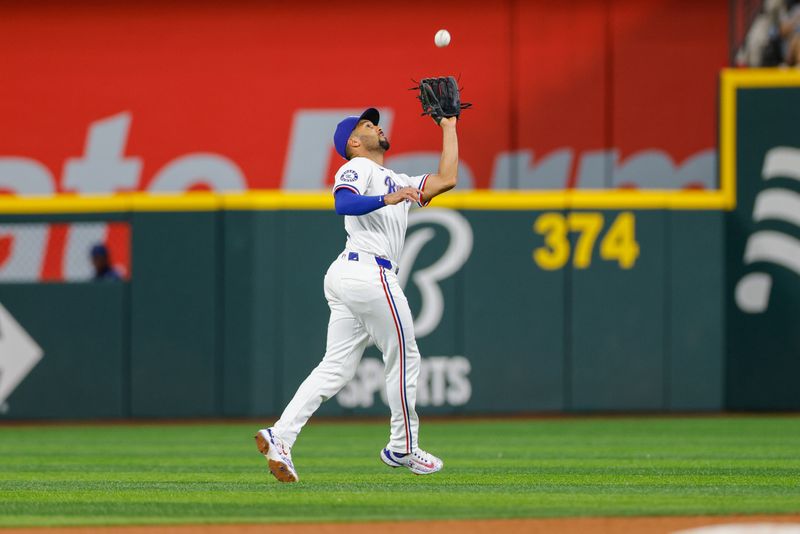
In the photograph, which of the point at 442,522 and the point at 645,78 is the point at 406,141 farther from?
the point at 442,522

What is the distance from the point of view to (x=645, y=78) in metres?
15.9

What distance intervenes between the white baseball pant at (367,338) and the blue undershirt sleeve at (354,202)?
1.14 feet

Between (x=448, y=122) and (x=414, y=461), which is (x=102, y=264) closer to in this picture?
(x=414, y=461)

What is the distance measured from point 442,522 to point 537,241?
6.99 metres

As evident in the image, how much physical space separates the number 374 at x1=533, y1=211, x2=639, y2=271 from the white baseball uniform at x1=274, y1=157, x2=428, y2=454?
5.18 meters

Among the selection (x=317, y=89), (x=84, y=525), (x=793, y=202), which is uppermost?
(x=317, y=89)

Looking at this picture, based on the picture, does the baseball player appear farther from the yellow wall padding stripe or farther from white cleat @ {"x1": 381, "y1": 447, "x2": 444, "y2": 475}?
the yellow wall padding stripe

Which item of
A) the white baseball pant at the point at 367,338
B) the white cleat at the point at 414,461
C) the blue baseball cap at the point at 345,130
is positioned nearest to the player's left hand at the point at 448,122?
the blue baseball cap at the point at 345,130

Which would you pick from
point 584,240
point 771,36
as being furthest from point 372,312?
point 771,36

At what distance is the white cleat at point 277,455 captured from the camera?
6395mm

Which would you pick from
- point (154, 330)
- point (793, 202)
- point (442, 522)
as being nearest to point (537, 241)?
point (793, 202)

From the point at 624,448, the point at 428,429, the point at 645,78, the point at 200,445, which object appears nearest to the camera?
the point at 624,448

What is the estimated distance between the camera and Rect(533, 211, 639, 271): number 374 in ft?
39.1

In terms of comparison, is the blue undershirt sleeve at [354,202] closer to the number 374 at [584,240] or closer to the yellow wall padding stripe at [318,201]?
the yellow wall padding stripe at [318,201]
